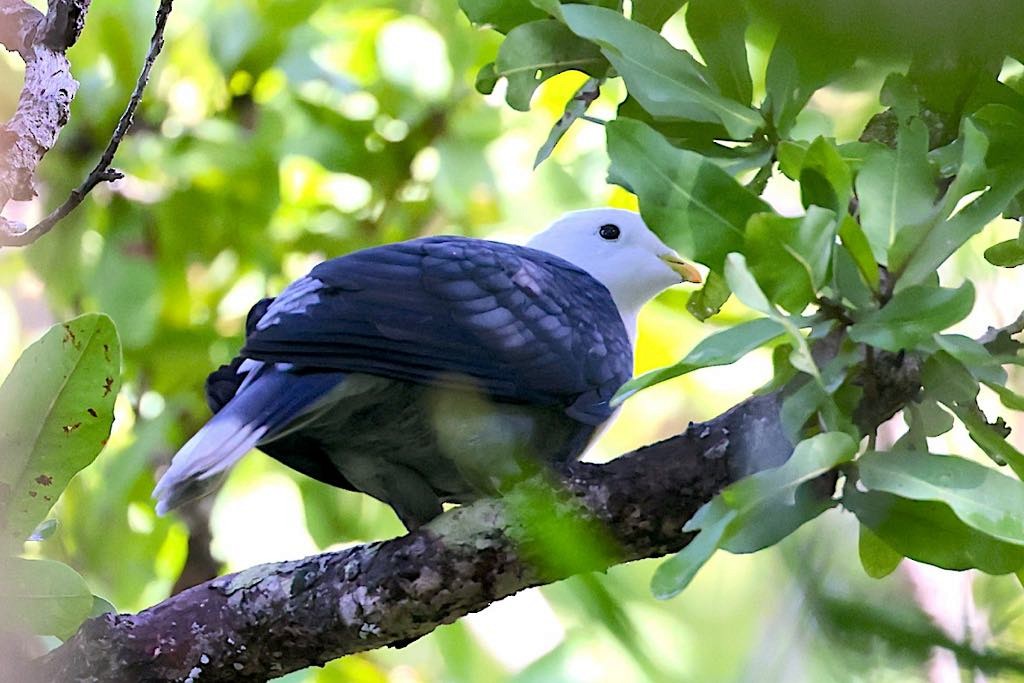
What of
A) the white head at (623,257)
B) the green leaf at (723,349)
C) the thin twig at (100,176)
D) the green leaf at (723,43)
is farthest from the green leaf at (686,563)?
the white head at (623,257)

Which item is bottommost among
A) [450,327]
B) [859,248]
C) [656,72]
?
[450,327]

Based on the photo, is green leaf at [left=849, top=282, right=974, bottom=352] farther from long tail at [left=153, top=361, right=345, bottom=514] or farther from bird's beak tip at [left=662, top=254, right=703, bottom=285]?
bird's beak tip at [left=662, top=254, right=703, bottom=285]

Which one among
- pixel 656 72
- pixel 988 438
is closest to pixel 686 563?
pixel 988 438

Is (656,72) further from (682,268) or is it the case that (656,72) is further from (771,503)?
(682,268)

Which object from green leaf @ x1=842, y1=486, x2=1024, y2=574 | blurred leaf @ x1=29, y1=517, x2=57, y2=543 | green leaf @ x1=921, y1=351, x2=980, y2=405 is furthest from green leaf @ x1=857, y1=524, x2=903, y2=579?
blurred leaf @ x1=29, y1=517, x2=57, y2=543

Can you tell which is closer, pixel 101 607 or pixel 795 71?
pixel 795 71

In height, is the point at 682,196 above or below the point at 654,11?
below

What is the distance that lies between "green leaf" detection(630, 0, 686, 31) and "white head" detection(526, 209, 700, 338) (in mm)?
948

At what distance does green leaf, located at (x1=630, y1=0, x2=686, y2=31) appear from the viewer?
4.17 ft

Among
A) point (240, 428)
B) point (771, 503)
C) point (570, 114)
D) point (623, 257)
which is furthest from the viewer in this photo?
point (623, 257)

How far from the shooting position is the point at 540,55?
1298mm

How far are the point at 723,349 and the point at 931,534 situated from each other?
0.72 feet

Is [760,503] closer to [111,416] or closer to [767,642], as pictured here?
[767,642]

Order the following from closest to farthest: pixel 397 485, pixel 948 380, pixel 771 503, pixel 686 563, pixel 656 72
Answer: pixel 686 563
pixel 771 503
pixel 948 380
pixel 656 72
pixel 397 485
